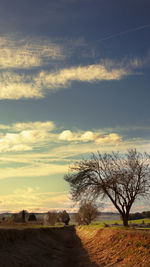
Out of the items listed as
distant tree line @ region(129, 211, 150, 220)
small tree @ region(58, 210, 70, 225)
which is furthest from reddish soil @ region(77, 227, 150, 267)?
small tree @ region(58, 210, 70, 225)

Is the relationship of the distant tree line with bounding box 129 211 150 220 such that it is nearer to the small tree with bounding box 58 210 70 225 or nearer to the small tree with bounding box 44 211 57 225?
the small tree with bounding box 58 210 70 225

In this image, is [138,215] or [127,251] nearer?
[127,251]

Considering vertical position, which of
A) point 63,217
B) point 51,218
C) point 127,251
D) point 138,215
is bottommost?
point 63,217

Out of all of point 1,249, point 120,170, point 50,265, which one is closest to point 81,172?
point 120,170

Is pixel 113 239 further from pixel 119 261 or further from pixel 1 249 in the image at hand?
pixel 1 249

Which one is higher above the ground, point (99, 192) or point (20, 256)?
point (99, 192)

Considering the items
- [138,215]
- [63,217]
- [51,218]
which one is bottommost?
[63,217]

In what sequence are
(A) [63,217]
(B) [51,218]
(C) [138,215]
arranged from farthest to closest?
(A) [63,217] < (B) [51,218] < (C) [138,215]

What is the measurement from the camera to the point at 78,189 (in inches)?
1521

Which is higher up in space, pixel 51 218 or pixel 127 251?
pixel 127 251

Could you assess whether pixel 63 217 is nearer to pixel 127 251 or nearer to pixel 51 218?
pixel 51 218

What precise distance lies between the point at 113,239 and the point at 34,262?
25.6 ft

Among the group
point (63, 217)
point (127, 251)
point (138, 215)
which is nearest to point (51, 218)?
point (63, 217)

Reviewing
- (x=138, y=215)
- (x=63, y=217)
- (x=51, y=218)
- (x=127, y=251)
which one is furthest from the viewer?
(x=63, y=217)
